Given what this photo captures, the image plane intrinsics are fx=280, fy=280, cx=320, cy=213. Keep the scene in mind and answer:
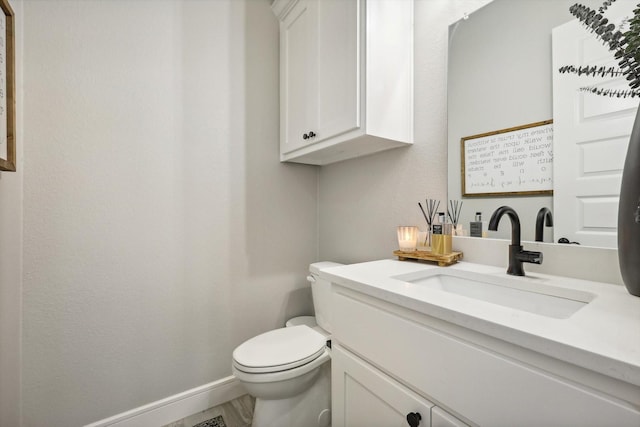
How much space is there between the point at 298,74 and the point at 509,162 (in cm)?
115

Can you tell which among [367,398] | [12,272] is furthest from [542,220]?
[12,272]

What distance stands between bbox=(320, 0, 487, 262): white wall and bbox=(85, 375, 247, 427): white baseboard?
0.99 meters

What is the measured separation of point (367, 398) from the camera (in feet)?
2.57

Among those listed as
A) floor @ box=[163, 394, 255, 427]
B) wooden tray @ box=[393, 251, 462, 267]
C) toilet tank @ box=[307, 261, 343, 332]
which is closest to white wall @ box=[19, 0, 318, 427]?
floor @ box=[163, 394, 255, 427]

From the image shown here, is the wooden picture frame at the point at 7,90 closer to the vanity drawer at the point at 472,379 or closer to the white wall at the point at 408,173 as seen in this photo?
the vanity drawer at the point at 472,379

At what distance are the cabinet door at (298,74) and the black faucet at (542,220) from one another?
1.00 m

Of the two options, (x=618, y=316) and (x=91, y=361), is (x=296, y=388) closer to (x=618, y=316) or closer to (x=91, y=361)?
(x=91, y=361)

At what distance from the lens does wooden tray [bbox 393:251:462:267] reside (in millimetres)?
1022

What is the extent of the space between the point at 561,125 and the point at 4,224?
201cm

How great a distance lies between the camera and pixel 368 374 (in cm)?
77

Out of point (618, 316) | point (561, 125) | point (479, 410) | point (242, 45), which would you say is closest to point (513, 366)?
point (479, 410)

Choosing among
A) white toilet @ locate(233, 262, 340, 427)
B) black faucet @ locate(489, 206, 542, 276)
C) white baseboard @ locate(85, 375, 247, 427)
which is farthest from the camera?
white baseboard @ locate(85, 375, 247, 427)

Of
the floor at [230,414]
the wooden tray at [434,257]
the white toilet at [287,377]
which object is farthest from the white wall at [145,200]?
the wooden tray at [434,257]

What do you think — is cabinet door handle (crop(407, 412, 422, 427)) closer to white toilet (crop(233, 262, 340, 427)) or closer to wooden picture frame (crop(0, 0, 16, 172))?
white toilet (crop(233, 262, 340, 427))
